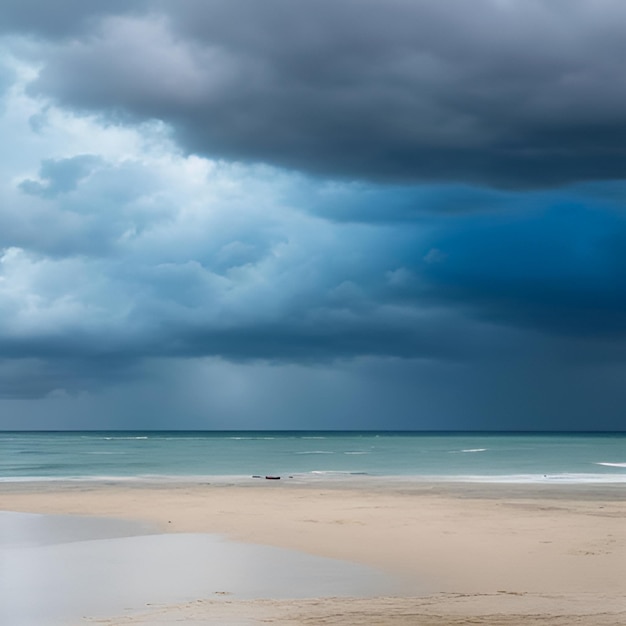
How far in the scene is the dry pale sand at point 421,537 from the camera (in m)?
12.6

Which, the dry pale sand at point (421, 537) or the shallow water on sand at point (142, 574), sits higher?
the shallow water on sand at point (142, 574)

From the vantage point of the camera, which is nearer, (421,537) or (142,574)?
(142,574)

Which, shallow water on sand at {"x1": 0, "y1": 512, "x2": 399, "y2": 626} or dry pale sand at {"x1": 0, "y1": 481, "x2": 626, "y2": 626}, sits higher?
shallow water on sand at {"x1": 0, "y1": 512, "x2": 399, "y2": 626}

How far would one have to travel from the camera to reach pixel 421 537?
21.4 meters

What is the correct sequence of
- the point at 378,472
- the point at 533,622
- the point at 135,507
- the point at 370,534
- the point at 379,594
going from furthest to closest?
1. the point at 378,472
2. the point at 135,507
3. the point at 370,534
4. the point at 379,594
5. the point at 533,622

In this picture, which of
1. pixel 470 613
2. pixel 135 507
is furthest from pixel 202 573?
pixel 135 507

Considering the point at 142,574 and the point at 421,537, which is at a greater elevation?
the point at 142,574

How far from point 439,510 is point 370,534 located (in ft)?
21.8

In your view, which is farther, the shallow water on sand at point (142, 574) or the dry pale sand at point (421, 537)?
the shallow water on sand at point (142, 574)

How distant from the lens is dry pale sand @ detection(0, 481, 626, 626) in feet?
41.4

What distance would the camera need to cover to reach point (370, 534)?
22.2 meters

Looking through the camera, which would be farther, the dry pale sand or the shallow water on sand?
the shallow water on sand

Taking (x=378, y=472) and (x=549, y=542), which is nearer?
(x=549, y=542)

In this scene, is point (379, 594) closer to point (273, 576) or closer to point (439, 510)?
point (273, 576)
